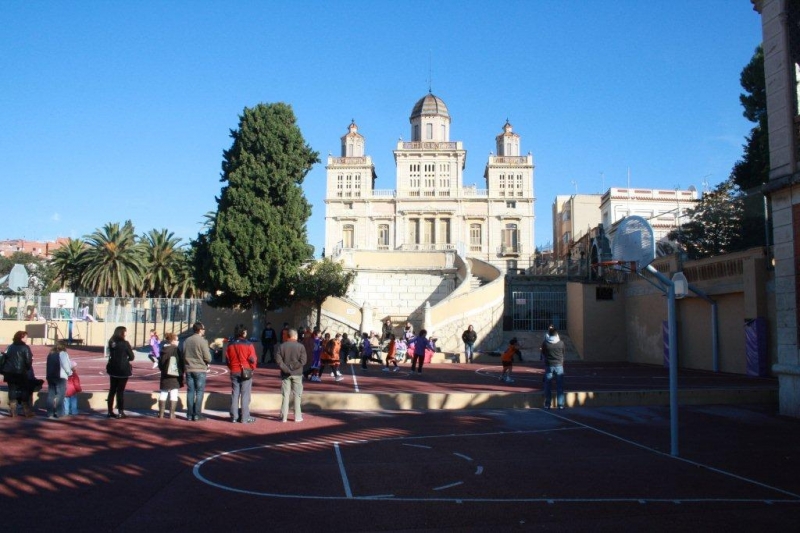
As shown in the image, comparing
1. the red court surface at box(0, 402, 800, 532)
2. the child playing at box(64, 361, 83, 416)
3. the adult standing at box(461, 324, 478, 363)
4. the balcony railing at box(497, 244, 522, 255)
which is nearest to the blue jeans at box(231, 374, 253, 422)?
the red court surface at box(0, 402, 800, 532)

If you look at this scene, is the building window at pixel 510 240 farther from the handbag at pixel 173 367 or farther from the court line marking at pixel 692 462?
the handbag at pixel 173 367

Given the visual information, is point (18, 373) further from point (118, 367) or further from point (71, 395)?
point (118, 367)

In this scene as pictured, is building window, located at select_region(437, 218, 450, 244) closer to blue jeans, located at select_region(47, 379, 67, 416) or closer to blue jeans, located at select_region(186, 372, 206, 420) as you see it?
blue jeans, located at select_region(186, 372, 206, 420)

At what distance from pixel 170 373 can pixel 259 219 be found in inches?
740

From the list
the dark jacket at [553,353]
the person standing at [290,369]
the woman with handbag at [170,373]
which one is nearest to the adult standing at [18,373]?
the woman with handbag at [170,373]

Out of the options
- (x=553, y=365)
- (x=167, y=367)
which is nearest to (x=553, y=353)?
(x=553, y=365)

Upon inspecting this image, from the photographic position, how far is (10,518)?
6387 mm

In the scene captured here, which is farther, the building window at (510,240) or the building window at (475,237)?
the building window at (475,237)

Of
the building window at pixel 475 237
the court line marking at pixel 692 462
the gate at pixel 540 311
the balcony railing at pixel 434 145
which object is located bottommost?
the court line marking at pixel 692 462

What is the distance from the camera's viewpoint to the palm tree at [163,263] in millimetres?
52781

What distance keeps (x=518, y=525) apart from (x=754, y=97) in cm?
3436

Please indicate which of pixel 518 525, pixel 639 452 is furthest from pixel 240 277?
pixel 518 525

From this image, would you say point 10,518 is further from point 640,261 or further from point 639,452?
point 640,261

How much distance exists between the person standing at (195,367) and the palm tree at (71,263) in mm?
42840
